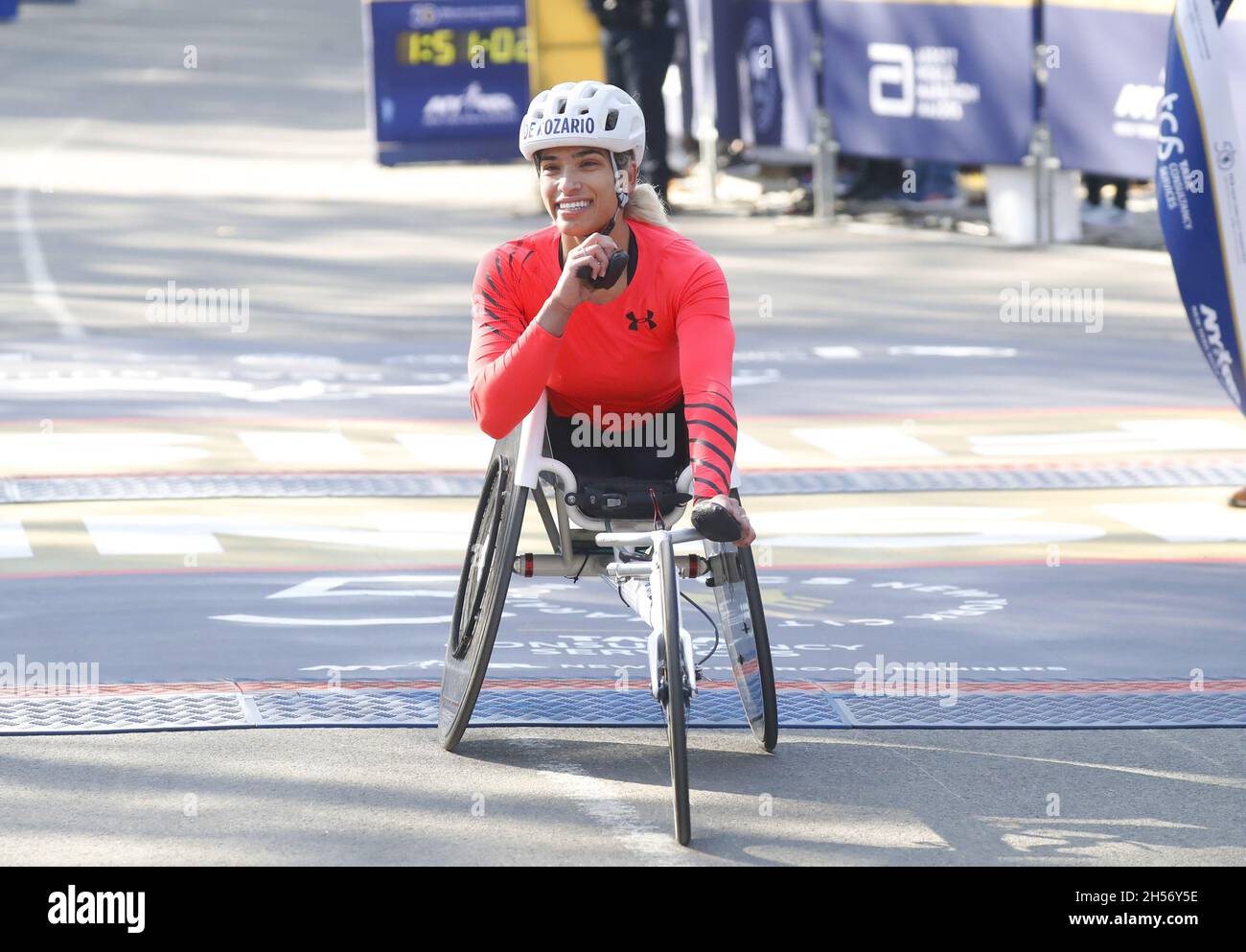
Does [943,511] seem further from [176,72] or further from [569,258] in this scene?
[176,72]

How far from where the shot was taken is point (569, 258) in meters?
5.51

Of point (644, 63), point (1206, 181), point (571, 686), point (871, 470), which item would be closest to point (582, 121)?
point (571, 686)

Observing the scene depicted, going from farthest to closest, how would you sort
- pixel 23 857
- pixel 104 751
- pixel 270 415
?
pixel 270 415 < pixel 104 751 < pixel 23 857

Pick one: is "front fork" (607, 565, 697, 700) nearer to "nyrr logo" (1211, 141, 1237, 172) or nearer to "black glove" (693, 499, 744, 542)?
"black glove" (693, 499, 744, 542)

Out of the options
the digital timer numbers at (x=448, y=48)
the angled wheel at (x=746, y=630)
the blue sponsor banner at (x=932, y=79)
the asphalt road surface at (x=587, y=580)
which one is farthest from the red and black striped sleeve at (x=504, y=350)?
the digital timer numbers at (x=448, y=48)

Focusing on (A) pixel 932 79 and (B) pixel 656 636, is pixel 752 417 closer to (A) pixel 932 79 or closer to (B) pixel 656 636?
(B) pixel 656 636

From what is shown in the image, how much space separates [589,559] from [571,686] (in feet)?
3.23

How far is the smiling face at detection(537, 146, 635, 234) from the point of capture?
227 inches

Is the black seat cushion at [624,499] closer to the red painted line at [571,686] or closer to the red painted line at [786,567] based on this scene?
the red painted line at [571,686]

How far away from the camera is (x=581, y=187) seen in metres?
5.75

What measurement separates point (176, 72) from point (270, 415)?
21982 mm

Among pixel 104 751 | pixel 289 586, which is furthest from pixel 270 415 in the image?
pixel 104 751

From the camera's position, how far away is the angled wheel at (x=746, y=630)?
5.93m

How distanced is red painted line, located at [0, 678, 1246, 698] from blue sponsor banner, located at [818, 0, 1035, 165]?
1032cm
